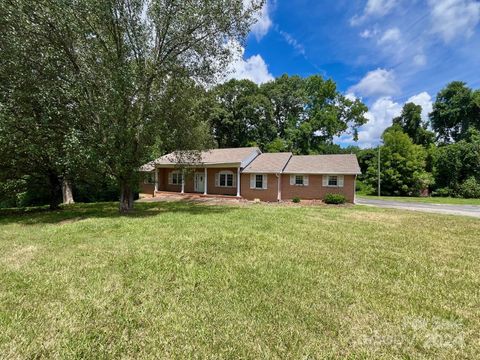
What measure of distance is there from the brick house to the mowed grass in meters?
11.1

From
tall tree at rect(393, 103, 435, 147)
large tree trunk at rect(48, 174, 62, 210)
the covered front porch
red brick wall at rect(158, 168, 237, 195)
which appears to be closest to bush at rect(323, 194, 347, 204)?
the covered front porch

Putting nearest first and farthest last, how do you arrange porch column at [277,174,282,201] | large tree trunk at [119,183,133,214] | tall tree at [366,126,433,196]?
1. large tree trunk at [119,183,133,214]
2. porch column at [277,174,282,201]
3. tall tree at [366,126,433,196]

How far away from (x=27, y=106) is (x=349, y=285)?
12664mm

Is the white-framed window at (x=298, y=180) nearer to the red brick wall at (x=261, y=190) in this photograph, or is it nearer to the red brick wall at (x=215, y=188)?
the red brick wall at (x=261, y=190)

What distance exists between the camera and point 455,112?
41188mm

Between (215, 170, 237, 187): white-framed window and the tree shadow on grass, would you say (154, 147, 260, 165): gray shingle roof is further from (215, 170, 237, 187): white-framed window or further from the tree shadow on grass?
the tree shadow on grass

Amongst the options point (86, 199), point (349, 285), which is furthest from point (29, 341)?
point (86, 199)

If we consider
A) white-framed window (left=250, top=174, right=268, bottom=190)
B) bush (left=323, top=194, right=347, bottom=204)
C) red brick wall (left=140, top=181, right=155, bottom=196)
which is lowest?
bush (left=323, top=194, right=347, bottom=204)

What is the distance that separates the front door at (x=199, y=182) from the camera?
79.0 ft

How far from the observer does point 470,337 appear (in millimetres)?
3096

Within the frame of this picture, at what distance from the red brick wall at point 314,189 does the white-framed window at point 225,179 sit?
15.0ft

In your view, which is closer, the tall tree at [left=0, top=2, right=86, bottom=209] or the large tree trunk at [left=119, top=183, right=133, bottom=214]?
the tall tree at [left=0, top=2, right=86, bottom=209]

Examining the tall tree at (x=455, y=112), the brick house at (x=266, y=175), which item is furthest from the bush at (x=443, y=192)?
the brick house at (x=266, y=175)

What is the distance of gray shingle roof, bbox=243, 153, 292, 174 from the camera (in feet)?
67.4
